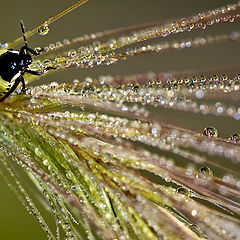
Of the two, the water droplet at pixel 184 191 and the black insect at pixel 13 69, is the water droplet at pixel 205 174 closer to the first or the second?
the water droplet at pixel 184 191

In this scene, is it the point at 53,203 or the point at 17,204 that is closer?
the point at 53,203

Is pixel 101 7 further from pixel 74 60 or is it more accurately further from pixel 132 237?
pixel 132 237

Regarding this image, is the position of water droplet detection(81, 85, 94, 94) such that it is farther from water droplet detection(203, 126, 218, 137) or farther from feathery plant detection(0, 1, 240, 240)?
water droplet detection(203, 126, 218, 137)

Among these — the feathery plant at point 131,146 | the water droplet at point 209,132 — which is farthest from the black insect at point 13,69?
the water droplet at point 209,132

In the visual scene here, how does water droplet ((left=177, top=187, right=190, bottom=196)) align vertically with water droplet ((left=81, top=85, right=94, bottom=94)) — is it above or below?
below

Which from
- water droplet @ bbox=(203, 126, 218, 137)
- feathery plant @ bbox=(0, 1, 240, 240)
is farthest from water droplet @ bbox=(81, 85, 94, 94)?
water droplet @ bbox=(203, 126, 218, 137)

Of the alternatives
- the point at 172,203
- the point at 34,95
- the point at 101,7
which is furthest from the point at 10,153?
the point at 101,7

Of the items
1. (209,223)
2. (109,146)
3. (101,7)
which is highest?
(101,7)
